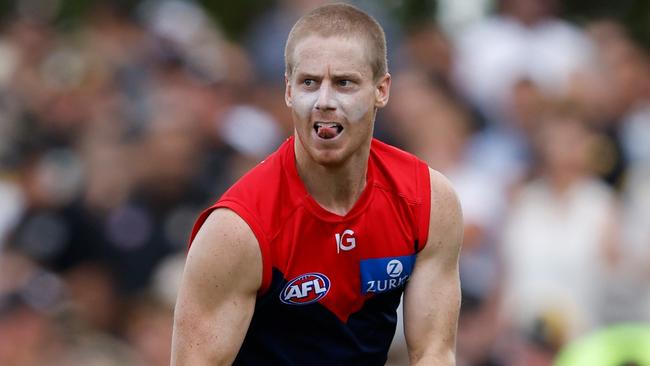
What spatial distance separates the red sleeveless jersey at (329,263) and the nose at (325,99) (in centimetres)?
40

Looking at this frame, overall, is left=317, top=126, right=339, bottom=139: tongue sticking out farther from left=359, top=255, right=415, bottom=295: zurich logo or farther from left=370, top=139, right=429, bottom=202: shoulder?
left=359, top=255, right=415, bottom=295: zurich logo

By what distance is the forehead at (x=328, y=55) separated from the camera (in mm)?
4754

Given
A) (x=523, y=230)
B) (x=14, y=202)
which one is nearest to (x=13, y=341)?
(x=14, y=202)

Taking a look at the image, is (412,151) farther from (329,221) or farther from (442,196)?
(329,221)

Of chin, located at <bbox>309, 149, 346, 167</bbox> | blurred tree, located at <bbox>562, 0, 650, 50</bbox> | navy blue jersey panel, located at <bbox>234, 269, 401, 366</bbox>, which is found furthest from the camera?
blurred tree, located at <bbox>562, 0, 650, 50</bbox>

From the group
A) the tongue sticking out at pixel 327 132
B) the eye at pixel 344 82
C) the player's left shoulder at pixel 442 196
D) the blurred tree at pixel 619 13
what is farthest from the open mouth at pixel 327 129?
the blurred tree at pixel 619 13

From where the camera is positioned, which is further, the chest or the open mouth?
the chest

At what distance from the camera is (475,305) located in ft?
29.6

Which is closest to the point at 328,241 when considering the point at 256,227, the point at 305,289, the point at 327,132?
the point at 305,289

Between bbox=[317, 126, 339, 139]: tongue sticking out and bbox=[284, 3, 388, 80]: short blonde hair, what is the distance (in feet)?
0.80

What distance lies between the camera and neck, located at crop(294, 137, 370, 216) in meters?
5.04

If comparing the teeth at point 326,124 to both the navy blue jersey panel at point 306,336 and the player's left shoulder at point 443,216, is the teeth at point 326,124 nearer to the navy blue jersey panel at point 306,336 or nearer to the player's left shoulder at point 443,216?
the player's left shoulder at point 443,216

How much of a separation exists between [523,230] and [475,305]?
662mm

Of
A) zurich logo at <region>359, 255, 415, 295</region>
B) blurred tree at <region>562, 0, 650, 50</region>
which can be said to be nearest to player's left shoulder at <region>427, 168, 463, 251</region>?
zurich logo at <region>359, 255, 415, 295</region>
